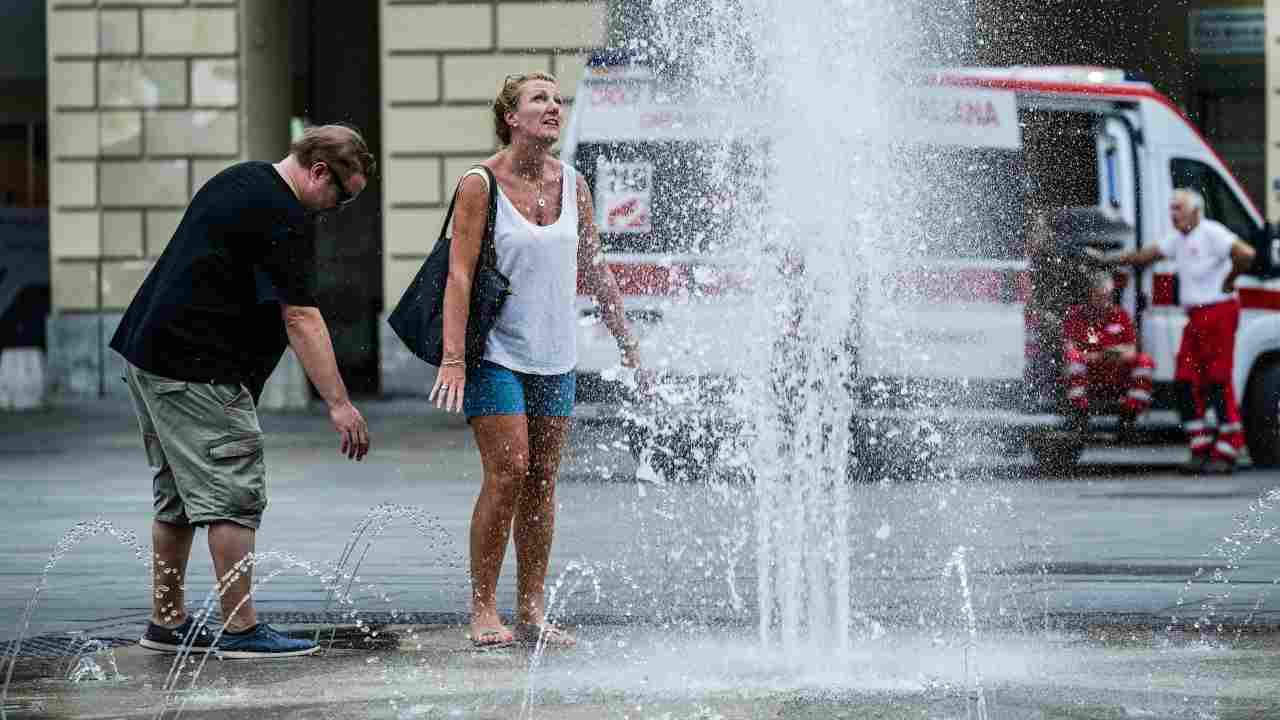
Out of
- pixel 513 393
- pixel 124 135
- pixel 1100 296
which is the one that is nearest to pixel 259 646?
pixel 513 393

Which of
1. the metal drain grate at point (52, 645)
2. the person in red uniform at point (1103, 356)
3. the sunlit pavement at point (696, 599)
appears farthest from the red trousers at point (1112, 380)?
the metal drain grate at point (52, 645)

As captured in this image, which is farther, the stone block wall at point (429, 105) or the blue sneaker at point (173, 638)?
the stone block wall at point (429, 105)

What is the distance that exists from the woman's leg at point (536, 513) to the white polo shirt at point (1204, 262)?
26.8 feet

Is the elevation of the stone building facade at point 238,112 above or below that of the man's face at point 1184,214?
above

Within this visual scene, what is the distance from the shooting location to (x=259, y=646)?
21.4ft

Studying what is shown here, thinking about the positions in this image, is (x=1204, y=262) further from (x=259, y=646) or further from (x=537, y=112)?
(x=259, y=646)

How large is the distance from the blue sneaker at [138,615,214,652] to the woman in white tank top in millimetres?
776

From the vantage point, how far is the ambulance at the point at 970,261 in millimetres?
12789

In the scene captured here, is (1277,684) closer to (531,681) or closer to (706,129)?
(531,681)

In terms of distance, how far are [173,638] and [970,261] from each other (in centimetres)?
758

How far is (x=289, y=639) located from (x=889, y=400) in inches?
277

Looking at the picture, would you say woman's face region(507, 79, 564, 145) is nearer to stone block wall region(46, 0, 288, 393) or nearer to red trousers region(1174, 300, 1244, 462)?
red trousers region(1174, 300, 1244, 462)

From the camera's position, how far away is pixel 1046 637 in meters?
6.81

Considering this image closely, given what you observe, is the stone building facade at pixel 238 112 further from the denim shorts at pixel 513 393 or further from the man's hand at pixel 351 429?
the man's hand at pixel 351 429
